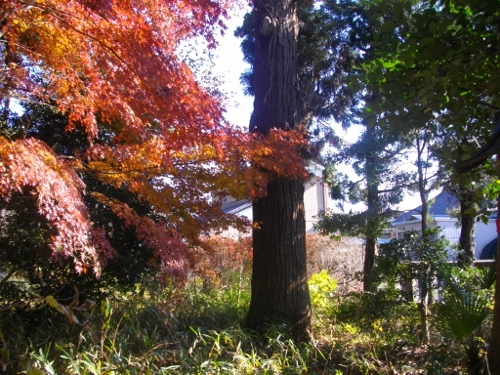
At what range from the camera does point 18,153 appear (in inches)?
158

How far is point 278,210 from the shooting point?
6945mm

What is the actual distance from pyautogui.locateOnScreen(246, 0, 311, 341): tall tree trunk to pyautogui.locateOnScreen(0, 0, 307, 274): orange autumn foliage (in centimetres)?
57

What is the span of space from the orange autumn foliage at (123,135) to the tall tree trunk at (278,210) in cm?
57

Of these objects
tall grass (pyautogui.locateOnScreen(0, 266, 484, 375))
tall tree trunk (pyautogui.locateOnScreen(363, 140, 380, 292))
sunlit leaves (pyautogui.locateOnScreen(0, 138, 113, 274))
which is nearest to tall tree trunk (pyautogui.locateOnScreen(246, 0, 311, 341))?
tall grass (pyautogui.locateOnScreen(0, 266, 484, 375))

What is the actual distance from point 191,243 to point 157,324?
1509mm

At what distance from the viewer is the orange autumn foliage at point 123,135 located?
4492mm

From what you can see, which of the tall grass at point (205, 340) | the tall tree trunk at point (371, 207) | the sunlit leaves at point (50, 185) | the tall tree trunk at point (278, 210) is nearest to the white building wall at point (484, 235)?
the tall tree trunk at point (371, 207)

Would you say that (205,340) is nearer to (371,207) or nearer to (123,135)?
(123,135)

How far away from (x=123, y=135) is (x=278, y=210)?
99.9 inches

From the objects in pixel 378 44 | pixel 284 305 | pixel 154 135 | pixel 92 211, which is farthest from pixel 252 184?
pixel 378 44

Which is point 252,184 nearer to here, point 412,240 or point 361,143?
point 412,240

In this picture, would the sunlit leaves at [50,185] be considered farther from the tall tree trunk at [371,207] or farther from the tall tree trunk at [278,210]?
the tall tree trunk at [371,207]

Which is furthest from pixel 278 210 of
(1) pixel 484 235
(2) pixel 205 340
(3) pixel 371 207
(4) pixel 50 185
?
(1) pixel 484 235

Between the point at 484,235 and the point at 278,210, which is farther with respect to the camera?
the point at 484,235
